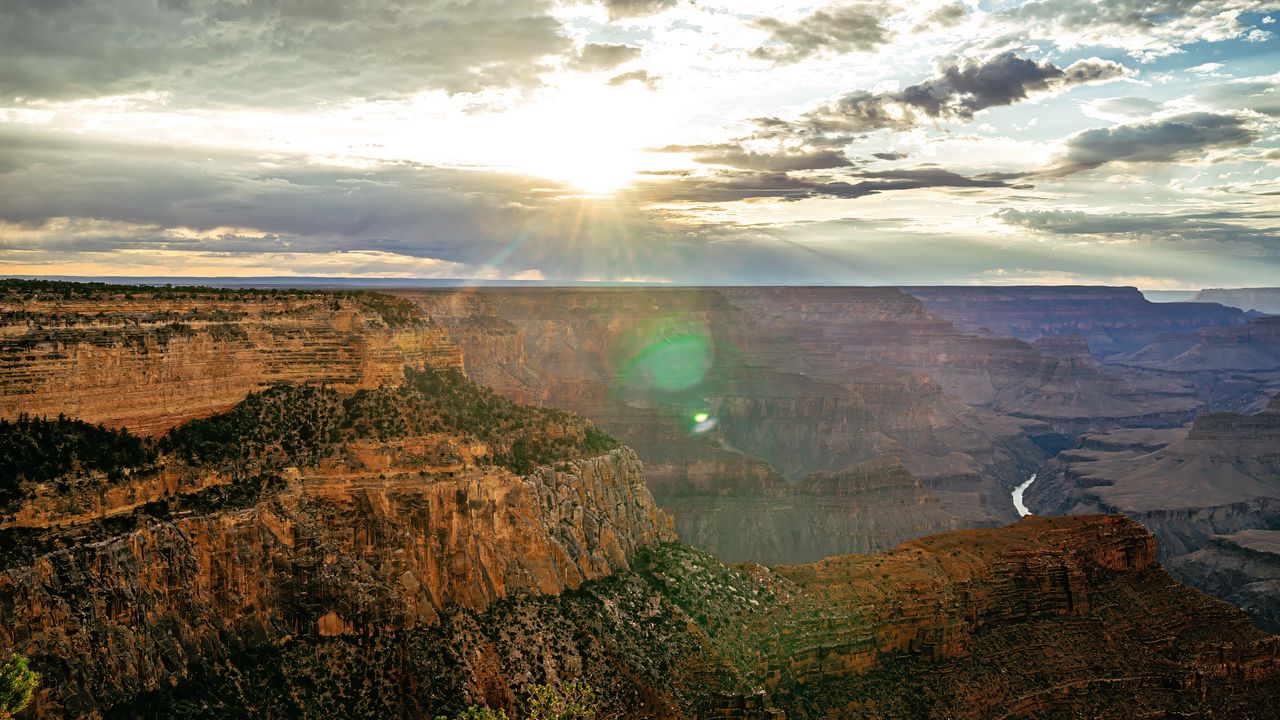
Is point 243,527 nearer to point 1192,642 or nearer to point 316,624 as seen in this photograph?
Result: point 316,624

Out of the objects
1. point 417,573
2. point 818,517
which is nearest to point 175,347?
point 417,573

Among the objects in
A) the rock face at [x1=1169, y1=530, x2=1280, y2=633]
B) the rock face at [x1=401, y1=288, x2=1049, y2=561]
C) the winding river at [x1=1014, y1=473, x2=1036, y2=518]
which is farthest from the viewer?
the winding river at [x1=1014, y1=473, x2=1036, y2=518]

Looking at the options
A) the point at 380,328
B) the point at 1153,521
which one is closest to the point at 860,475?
the point at 1153,521

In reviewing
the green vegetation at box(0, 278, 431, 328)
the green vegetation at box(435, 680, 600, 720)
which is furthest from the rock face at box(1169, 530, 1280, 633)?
the green vegetation at box(0, 278, 431, 328)

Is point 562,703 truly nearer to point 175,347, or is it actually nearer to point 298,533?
point 298,533

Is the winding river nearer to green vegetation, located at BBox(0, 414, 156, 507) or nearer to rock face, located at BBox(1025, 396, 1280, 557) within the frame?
rock face, located at BBox(1025, 396, 1280, 557)
